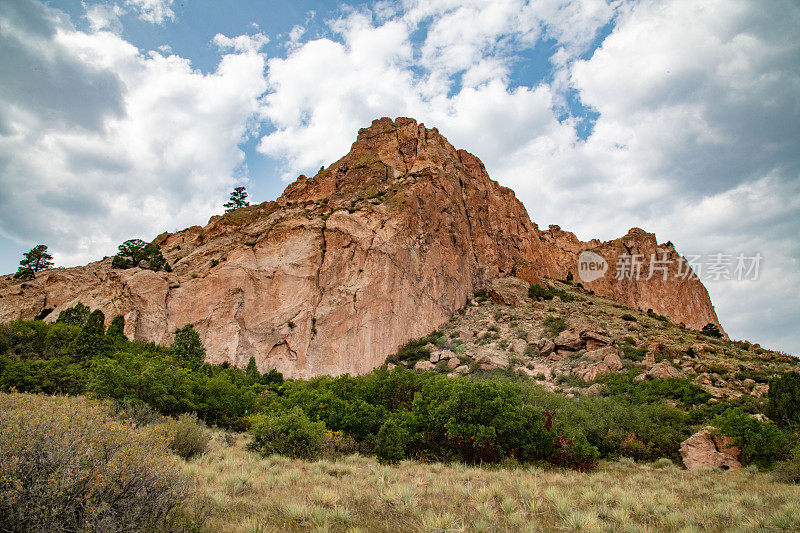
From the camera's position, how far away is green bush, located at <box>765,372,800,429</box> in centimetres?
1728

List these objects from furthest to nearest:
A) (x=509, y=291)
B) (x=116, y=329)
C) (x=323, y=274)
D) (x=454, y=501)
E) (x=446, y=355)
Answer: (x=509, y=291) < (x=323, y=274) < (x=446, y=355) < (x=116, y=329) < (x=454, y=501)

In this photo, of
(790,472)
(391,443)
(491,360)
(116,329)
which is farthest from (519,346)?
(116,329)

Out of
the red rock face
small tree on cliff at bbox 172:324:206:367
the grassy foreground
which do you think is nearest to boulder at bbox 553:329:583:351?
the red rock face

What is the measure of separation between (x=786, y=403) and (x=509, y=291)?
32.5 metres

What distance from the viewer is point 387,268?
3881 cm

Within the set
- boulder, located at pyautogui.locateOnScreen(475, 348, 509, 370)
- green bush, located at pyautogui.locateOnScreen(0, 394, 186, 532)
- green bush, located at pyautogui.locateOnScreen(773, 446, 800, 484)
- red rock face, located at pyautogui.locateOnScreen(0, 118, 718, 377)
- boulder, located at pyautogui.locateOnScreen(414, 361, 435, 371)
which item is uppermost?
red rock face, located at pyautogui.locateOnScreen(0, 118, 718, 377)

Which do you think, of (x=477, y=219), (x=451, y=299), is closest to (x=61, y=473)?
(x=451, y=299)

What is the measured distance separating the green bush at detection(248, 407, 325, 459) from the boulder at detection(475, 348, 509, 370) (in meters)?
17.8

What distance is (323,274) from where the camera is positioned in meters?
39.1

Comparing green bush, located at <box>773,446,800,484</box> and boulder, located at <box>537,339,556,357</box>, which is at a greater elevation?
boulder, located at <box>537,339,556,357</box>

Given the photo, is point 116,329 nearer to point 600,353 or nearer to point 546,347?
point 546,347

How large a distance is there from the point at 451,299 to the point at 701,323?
57024 mm

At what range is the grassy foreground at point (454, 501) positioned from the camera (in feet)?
19.7

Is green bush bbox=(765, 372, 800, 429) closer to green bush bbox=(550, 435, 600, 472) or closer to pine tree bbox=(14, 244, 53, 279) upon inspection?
green bush bbox=(550, 435, 600, 472)
